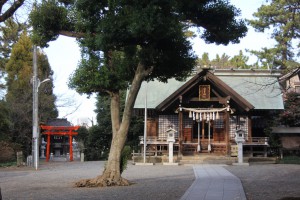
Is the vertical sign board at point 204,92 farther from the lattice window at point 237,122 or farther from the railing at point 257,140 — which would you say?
the railing at point 257,140

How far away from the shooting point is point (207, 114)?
1152 inches

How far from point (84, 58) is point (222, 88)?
15.6 metres

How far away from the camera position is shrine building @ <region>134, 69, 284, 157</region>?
96.3 feet

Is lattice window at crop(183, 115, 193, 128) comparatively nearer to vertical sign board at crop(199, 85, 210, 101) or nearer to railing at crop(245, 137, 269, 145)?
vertical sign board at crop(199, 85, 210, 101)

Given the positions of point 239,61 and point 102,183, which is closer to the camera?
point 102,183

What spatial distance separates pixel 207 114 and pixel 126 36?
17422 mm

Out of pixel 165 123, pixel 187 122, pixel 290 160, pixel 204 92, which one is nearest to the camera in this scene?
pixel 290 160

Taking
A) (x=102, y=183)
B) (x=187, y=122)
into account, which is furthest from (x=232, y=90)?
(x=102, y=183)

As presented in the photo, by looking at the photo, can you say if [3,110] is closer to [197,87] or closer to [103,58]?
[197,87]

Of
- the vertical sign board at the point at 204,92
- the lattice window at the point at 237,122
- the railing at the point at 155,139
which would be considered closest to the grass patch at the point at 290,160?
the lattice window at the point at 237,122

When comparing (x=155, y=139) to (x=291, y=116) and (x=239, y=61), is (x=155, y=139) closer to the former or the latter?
(x=291, y=116)

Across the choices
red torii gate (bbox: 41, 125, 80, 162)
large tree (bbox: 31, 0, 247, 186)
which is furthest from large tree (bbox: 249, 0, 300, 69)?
red torii gate (bbox: 41, 125, 80, 162)

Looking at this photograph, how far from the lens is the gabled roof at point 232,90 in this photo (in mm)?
29203

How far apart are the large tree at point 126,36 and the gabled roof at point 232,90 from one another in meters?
13.5
